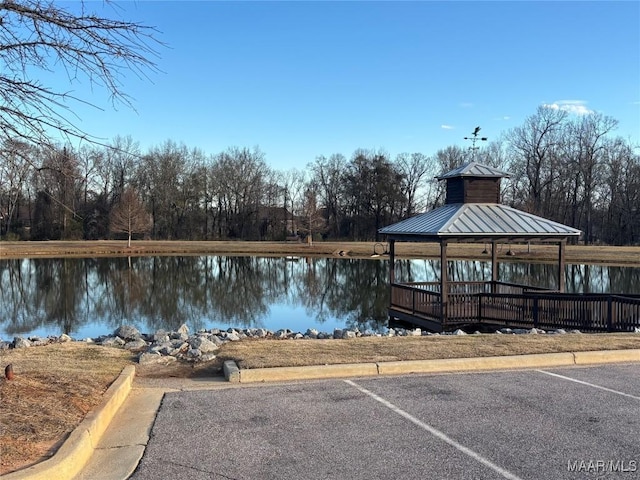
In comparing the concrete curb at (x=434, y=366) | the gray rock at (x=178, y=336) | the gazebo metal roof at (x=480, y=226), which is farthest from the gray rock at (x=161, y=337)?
the gazebo metal roof at (x=480, y=226)

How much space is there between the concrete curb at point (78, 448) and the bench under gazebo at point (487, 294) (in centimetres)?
1119

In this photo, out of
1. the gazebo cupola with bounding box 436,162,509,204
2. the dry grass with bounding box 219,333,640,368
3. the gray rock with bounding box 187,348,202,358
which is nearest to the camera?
the dry grass with bounding box 219,333,640,368

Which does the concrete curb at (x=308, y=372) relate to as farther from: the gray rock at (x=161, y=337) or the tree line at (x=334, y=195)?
the tree line at (x=334, y=195)

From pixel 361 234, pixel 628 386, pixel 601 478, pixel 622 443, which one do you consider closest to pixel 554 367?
pixel 628 386

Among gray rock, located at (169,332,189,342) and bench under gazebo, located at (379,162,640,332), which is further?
bench under gazebo, located at (379,162,640,332)

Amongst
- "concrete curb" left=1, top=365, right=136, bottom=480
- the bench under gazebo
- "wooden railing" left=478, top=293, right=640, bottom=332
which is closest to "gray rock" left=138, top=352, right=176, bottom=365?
"concrete curb" left=1, top=365, right=136, bottom=480

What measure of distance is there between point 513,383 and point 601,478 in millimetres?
2956

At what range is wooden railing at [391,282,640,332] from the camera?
13.3 metres

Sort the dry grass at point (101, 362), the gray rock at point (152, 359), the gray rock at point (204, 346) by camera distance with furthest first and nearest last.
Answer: the gray rock at point (204, 346), the gray rock at point (152, 359), the dry grass at point (101, 362)

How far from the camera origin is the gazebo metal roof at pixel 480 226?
51.8 feet

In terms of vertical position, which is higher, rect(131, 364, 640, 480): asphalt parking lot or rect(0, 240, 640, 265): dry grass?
rect(0, 240, 640, 265): dry grass

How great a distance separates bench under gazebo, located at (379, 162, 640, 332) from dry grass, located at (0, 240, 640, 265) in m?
28.7

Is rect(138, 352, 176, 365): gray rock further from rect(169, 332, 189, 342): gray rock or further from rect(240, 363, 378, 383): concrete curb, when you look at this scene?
rect(169, 332, 189, 342): gray rock

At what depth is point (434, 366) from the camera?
8000mm
